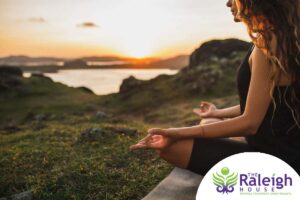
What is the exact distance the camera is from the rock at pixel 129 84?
31.9 metres

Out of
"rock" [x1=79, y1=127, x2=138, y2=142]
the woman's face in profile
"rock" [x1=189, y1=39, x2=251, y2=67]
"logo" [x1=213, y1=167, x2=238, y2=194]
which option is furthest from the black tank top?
"rock" [x1=189, y1=39, x2=251, y2=67]

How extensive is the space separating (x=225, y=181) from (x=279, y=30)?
1639 millimetres

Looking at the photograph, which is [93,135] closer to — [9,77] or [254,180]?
[254,180]

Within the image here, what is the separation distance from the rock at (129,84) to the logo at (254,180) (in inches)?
1078

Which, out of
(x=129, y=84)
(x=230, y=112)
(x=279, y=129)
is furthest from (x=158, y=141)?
(x=129, y=84)

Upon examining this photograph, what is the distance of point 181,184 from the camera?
582cm

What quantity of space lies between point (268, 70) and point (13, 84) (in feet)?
119

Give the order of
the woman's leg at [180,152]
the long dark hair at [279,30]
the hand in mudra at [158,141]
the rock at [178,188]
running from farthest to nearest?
the rock at [178,188]
the woman's leg at [180,152]
the hand in mudra at [158,141]
the long dark hair at [279,30]

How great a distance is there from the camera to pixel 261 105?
434cm

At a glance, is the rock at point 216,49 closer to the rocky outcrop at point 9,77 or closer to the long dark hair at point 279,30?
the rocky outcrop at point 9,77

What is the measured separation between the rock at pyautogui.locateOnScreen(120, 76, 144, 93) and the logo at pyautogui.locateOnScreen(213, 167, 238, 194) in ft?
89.7

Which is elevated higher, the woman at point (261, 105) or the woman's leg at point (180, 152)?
the woman at point (261, 105)

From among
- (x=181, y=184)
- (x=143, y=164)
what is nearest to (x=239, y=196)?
(x=181, y=184)

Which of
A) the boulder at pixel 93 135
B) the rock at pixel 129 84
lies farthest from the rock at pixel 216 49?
the boulder at pixel 93 135
